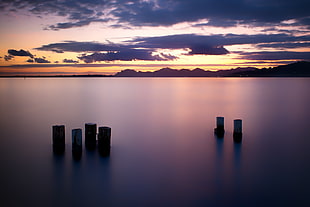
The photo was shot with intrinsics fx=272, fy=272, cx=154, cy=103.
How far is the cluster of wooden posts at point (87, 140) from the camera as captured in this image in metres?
9.80

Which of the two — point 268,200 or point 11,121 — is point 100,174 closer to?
point 268,200

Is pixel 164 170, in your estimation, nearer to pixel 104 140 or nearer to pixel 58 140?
pixel 104 140

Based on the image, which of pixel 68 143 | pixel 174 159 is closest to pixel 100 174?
pixel 174 159

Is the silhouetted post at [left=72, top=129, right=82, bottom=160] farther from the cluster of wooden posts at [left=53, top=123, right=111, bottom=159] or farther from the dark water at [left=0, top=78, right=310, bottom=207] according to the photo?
the dark water at [left=0, top=78, right=310, bottom=207]

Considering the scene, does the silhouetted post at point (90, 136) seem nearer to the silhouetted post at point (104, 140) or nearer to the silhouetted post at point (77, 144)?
the silhouetted post at point (104, 140)

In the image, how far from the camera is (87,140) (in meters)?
10.6

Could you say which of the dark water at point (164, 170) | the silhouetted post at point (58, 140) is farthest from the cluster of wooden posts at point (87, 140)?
Result: the dark water at point (164, 170)

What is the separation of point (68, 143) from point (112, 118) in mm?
8410

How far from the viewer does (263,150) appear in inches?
437

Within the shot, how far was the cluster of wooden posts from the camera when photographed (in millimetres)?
9805

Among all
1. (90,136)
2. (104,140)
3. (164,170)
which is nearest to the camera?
(164,170)

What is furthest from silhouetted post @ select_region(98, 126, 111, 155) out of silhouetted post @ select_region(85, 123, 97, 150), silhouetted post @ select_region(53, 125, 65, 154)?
silhouetted post @ select_region(53, 125, 65, 154)

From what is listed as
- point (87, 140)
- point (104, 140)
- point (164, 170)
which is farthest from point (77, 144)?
point (164, 170)

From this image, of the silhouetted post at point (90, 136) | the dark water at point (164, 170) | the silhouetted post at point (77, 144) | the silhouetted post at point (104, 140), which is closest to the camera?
the dark water at point (164, 170)
